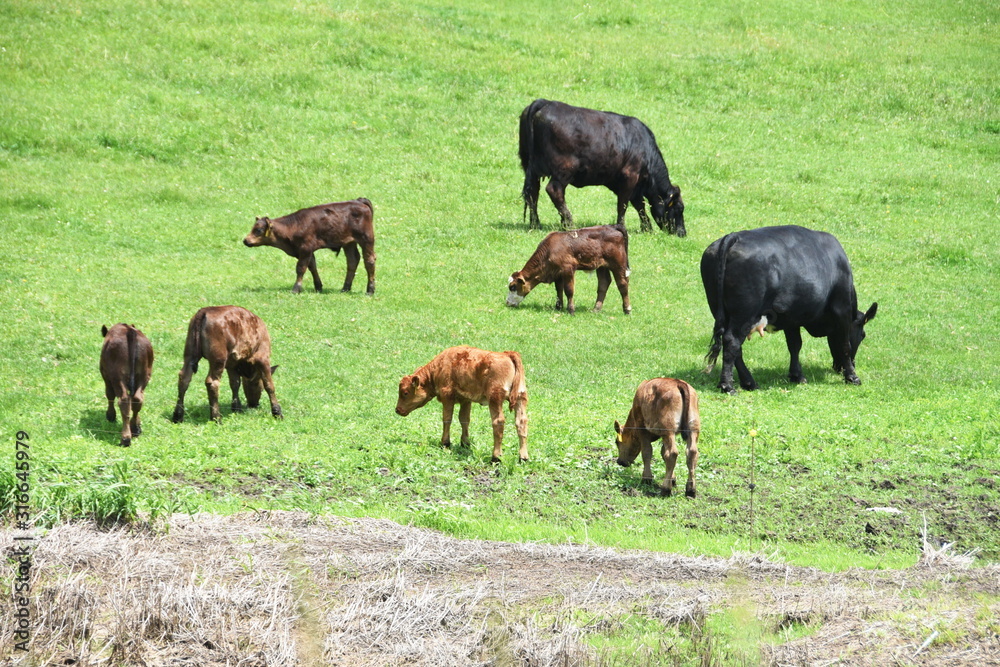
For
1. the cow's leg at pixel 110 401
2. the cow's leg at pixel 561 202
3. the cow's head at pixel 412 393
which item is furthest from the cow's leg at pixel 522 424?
the cow's leg at pixel 561 202

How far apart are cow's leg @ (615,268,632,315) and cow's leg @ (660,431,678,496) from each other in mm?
9852

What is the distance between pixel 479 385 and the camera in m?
13.3

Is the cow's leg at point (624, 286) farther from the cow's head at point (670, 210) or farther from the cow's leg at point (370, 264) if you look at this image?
the cow's head at point (670, 210)

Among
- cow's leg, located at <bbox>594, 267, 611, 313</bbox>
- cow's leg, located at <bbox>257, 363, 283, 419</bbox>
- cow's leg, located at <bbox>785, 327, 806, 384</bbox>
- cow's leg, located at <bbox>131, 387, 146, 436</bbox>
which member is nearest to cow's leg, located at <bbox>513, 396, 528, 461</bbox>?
cow's leg, located at <bbox>257, 363, 283, 419</bbox>

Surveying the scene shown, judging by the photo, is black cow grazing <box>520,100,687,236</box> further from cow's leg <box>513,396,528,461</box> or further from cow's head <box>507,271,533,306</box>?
cow's leg <box>513,396,528,461</box>

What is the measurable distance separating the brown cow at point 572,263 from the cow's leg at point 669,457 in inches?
380

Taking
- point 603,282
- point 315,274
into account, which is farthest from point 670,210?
point 315,274

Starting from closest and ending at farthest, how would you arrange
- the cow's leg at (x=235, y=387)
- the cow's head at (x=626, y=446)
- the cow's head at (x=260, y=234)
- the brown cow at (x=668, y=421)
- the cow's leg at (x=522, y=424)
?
the brown cow at (x=668, y=421) < the cow's head at (x=626, y=446) < the cow's leg at (x=522, y=424) < the cow's leg at (x=235, y=387) < the cow's head at (x=260, y=234)

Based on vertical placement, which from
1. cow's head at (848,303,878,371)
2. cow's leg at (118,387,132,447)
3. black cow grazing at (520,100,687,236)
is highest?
black cow grazing at (520,100,687,236)

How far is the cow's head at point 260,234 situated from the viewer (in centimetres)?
2241

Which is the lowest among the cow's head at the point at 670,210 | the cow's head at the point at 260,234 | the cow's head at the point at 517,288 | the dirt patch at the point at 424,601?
the dirt patch at the point at 424,601

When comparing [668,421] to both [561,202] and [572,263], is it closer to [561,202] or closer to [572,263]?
[572,263]

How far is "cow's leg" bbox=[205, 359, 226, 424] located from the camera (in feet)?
47.6

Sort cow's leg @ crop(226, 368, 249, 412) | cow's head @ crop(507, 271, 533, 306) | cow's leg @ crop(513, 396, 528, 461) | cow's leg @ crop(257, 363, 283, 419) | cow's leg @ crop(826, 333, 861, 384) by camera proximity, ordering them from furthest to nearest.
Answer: cow's head @ crop(507, 271, 533, 306) < cow's leg @ crop(826, 333, 861, 384) < cow's leg @ crop(226, 368, 249, 412) < cow's leg @ crop(257, 363, 283, 419) < cow's leg @ crop(513, 396, 528, 461)
